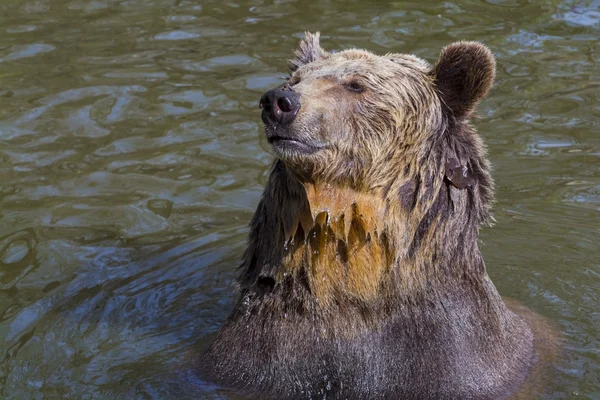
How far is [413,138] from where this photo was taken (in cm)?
611

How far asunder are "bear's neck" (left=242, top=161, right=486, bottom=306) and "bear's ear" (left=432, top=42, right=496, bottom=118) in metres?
0.52

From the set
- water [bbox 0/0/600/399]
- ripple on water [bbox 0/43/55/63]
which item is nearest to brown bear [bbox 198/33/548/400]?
water [bbox 0/0/600/399]

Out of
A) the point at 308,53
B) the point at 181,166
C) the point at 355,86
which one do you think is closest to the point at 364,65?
the point at 355,86

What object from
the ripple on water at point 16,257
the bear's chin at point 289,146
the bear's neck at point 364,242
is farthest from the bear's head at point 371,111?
the ripple on water at point 16,257

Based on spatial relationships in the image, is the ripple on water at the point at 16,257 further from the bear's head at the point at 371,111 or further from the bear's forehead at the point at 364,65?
the bear's forehead at the point at 364,65


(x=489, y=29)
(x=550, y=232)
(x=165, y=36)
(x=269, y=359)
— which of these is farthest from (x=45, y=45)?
(x=269, y=359)

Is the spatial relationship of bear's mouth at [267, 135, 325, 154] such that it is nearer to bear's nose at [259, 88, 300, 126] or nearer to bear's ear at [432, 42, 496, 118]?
bear's nose at [259, 88, 300, 126]

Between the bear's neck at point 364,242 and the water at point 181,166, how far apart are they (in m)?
0.96

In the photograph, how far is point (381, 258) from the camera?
6004 millimetres

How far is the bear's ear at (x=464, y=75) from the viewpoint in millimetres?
6074

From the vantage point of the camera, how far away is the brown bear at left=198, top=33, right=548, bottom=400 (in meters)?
5.94

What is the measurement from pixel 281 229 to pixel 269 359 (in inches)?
30.0

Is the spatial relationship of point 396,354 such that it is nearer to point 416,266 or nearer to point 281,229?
point 416,266

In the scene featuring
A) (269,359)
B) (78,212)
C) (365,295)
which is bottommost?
(78,212)
